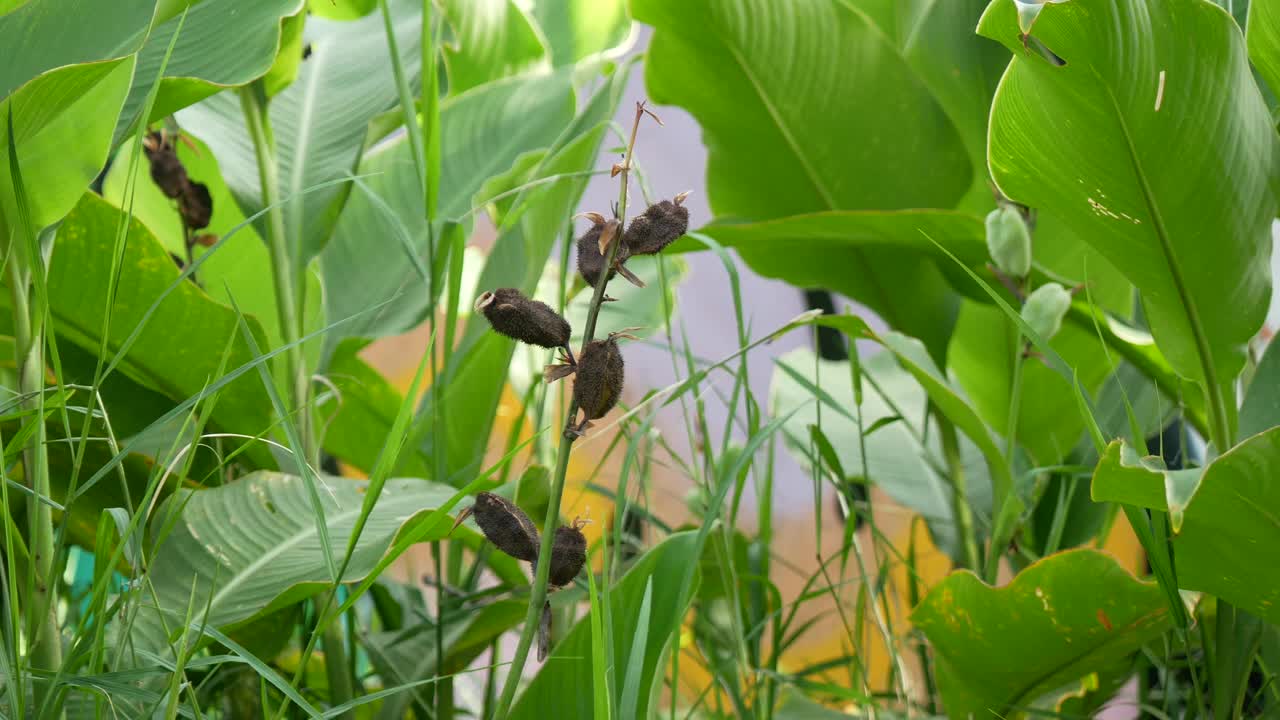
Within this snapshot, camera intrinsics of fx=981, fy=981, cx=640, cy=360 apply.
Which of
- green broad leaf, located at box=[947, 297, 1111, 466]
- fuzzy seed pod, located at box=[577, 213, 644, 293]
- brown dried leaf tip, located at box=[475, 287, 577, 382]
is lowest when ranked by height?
green broad leaf, located at box=[947, 297, 1111, 466]

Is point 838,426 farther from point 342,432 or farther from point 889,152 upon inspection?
point 342,432

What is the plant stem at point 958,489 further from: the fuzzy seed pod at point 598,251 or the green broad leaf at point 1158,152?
the fuzzy seed pod at point 598,251

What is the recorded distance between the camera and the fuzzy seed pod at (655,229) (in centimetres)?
32

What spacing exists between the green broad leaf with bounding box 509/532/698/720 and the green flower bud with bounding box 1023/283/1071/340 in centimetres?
22

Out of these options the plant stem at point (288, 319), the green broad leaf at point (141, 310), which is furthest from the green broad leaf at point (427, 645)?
the green broad leaf at point (141, 310)

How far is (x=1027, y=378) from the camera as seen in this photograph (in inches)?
29.4

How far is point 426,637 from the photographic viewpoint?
0.59m

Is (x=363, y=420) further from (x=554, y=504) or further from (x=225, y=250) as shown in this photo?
(x=554, y=504)

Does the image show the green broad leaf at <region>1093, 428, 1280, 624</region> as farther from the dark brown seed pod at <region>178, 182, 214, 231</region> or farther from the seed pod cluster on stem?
the dark brown seed pod at <region>178, 182, 214, 231</region>

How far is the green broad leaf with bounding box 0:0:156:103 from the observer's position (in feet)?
1.33

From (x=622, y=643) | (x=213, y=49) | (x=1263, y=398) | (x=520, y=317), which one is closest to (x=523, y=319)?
(x=520, y=317)

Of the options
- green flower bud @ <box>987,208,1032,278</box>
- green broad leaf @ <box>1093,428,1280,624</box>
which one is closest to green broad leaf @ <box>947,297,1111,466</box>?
green flower bud @ <box>987,208,1032,278</box>

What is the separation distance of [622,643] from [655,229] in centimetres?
20

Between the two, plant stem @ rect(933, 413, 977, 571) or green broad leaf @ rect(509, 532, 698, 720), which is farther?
plant stem @ rect(933, 413, 977, 571)
